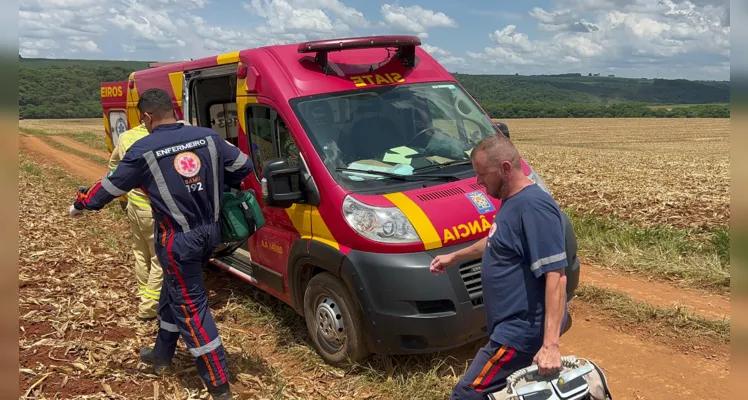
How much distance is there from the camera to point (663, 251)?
268 inches

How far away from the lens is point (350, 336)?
13.7ft

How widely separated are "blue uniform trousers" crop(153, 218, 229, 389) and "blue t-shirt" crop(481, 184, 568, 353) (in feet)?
6.91

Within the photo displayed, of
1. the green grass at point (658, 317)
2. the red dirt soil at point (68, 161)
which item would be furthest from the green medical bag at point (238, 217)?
the red dirt soil at point (68, 161)

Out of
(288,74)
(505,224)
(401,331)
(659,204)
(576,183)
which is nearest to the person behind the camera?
(505,224)

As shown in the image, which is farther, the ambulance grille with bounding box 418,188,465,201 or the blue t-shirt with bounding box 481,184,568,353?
the ambulance grille with bounding box 418,188,465,201

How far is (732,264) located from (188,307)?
11.7 feet

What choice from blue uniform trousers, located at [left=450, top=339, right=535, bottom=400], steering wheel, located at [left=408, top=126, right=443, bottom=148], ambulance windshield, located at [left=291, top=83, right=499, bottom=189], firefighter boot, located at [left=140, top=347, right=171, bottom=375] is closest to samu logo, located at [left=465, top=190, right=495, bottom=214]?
ambulance windshield, located at [left=291, top=83, right=499, bottom=189]

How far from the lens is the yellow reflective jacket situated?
18.3 feet

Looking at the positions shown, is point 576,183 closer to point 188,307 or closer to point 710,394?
point 710,394

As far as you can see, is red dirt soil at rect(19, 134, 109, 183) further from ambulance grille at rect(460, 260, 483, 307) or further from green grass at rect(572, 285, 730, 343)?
ambulance grille at rect(460, 260, 483, 307)

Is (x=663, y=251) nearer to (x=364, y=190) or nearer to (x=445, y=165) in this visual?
(x=445, y=165)

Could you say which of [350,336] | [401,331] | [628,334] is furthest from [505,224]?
[628,334]

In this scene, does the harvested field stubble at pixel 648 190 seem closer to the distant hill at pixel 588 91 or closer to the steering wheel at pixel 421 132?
the steering wheel at pixel 421 132

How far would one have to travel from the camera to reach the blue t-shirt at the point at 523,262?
2.62m
